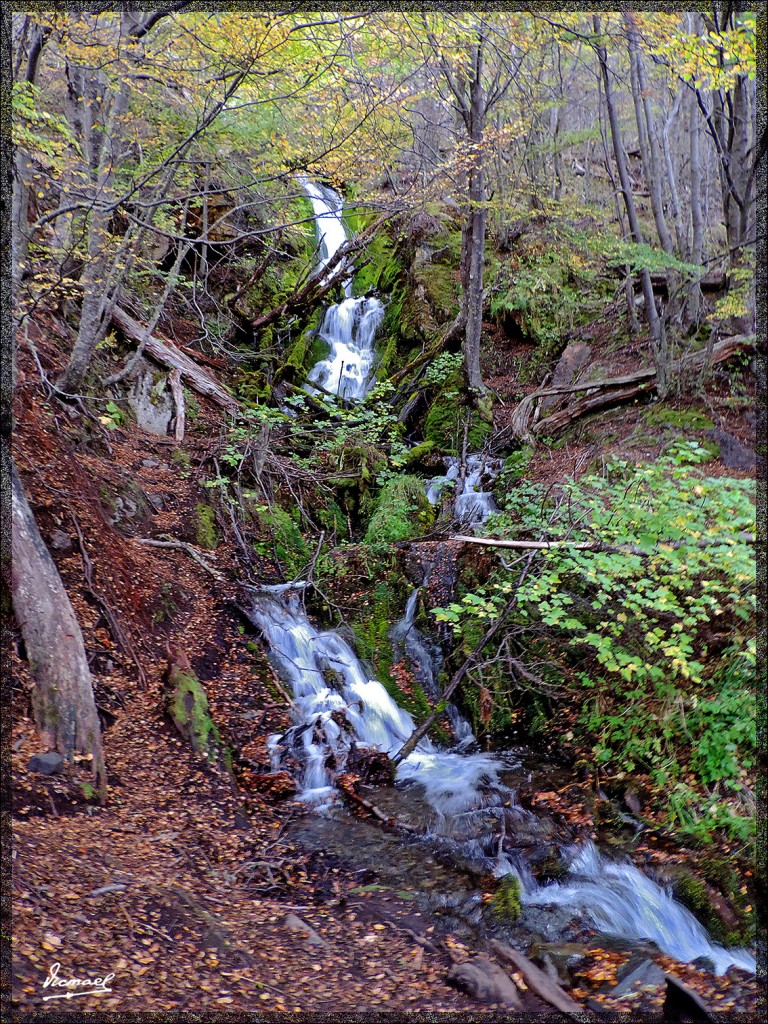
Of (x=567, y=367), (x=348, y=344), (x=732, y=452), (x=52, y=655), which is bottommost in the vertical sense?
(x=52, y=655)

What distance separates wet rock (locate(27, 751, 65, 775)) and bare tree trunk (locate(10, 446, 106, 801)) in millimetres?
87

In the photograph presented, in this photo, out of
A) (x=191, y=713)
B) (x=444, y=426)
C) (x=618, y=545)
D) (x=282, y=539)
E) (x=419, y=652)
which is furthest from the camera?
(x=444, y=426)

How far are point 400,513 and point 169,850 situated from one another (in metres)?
5.80

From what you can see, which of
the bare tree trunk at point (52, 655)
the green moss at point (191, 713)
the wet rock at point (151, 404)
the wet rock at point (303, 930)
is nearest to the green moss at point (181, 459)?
the wet rock at point (151, 404)

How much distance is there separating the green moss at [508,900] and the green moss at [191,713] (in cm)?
277

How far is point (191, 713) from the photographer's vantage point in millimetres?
6004

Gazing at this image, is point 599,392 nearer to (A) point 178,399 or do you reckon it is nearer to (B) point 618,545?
(B) point 618,545

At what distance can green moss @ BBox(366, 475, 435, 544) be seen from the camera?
920 cm

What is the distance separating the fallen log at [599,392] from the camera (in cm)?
1030

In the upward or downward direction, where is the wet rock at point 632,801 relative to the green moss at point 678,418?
downward

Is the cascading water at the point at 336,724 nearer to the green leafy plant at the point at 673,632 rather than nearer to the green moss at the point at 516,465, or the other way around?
the green leafy plant at the point at 673,632

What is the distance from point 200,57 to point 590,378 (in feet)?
27.3

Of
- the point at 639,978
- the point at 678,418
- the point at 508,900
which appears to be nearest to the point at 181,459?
the point at 508,900

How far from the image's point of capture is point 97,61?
6.38 m
